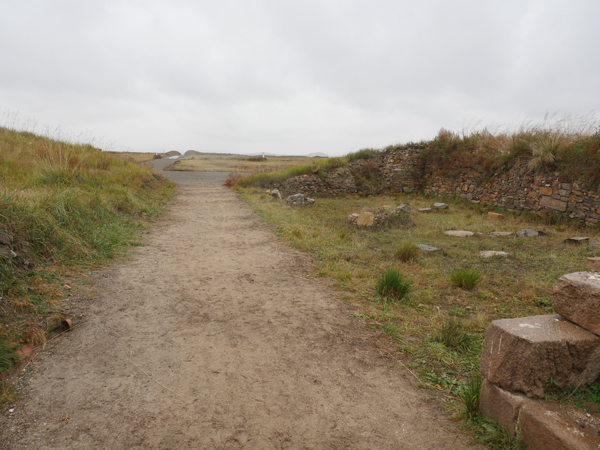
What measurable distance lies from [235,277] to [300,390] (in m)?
2.76

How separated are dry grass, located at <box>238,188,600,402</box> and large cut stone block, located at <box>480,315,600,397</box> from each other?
0.68 m

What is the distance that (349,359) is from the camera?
10.4 ft

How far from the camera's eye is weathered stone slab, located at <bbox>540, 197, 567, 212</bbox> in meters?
10.0

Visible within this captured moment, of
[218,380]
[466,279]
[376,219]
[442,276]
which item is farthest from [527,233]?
[218,380]

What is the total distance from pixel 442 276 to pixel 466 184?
10.5 metres

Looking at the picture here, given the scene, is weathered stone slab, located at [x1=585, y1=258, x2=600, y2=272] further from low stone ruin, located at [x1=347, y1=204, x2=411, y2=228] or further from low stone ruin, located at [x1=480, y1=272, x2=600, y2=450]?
low stone ruin, located at [x1=347, y1=204, x2=411, y2=228]

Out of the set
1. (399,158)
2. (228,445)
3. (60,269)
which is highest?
(399,158)

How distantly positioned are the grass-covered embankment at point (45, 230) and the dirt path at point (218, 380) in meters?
0.47

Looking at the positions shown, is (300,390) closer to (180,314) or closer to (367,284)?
(180,314)

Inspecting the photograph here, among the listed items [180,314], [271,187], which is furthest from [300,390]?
[271,187]

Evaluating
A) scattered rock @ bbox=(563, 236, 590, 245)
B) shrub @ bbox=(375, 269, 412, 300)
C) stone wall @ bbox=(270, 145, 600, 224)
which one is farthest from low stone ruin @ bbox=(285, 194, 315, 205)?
shrub @ bbox=(375, 269, 412, 300)

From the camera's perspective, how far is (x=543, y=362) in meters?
2.10

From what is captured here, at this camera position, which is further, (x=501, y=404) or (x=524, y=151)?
(x=524, y=151)

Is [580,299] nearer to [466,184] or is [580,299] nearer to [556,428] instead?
[556,428]
